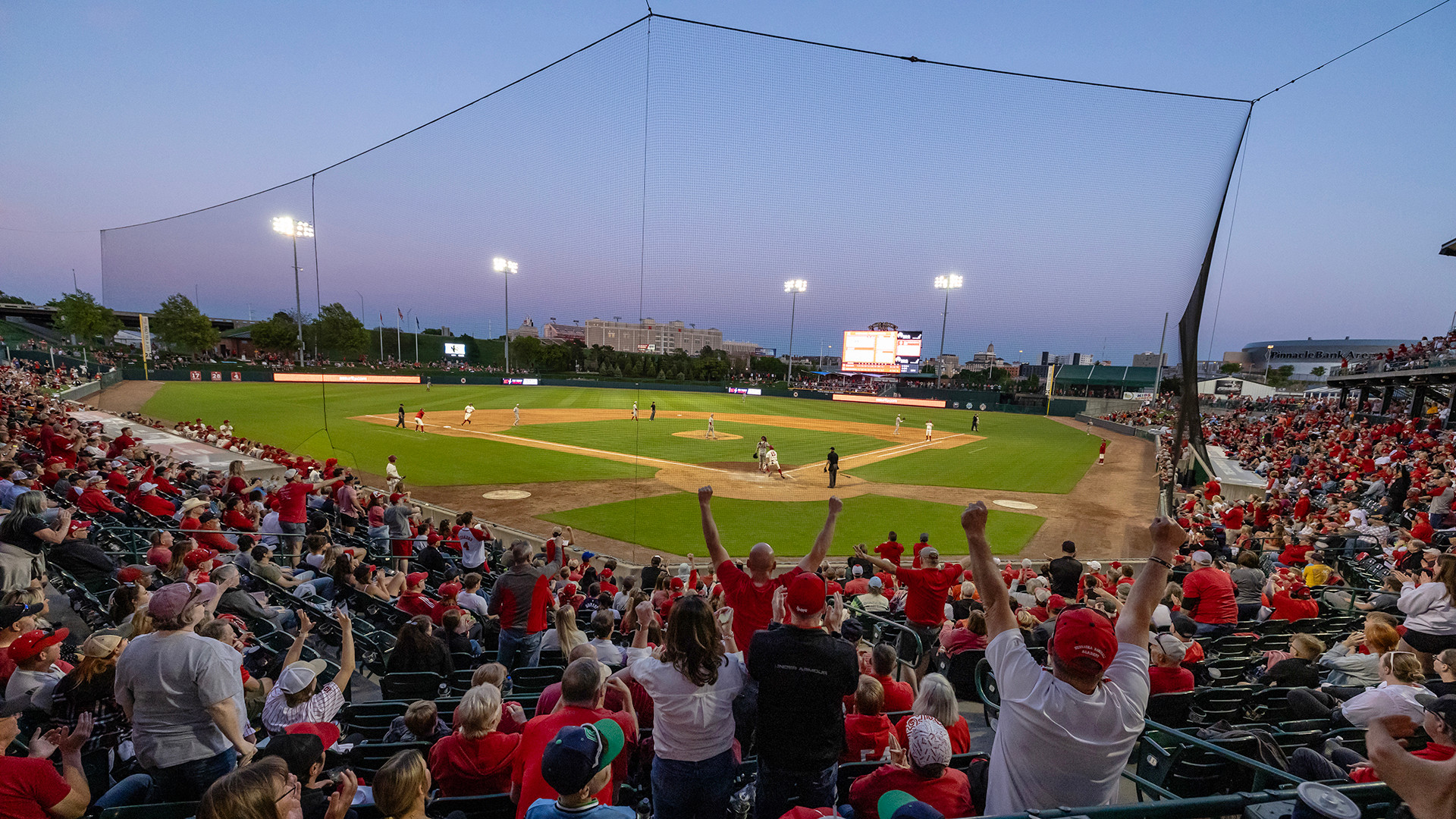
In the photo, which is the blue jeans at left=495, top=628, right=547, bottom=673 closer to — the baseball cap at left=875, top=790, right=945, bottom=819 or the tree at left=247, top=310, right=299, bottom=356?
the baseball cap at left=875, top=790, right=945, bottom=819

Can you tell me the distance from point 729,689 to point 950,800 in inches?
41.6

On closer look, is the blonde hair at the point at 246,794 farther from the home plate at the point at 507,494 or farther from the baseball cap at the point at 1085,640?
the home plate at the point at 507,494

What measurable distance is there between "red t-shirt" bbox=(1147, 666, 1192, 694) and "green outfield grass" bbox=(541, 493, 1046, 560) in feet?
30.6

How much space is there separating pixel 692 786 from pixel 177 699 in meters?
2.81

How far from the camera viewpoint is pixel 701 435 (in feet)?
104

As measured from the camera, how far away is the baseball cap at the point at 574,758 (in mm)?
1962

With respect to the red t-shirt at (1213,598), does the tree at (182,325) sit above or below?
above

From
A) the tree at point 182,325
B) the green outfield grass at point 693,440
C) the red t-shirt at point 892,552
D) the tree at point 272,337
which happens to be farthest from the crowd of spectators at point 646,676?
the tree at point 272,337

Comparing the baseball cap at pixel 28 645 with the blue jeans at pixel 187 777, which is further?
the baseball cap at pixel 28 645

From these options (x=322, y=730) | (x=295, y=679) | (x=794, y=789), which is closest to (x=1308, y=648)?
(x=794, y=789)

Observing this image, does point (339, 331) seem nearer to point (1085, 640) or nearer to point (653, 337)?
point (653, 337)

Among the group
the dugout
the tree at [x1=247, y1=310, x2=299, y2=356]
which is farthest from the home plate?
the dugout

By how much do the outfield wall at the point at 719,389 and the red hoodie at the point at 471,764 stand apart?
45010 millimetres

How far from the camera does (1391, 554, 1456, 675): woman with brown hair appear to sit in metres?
5.38
